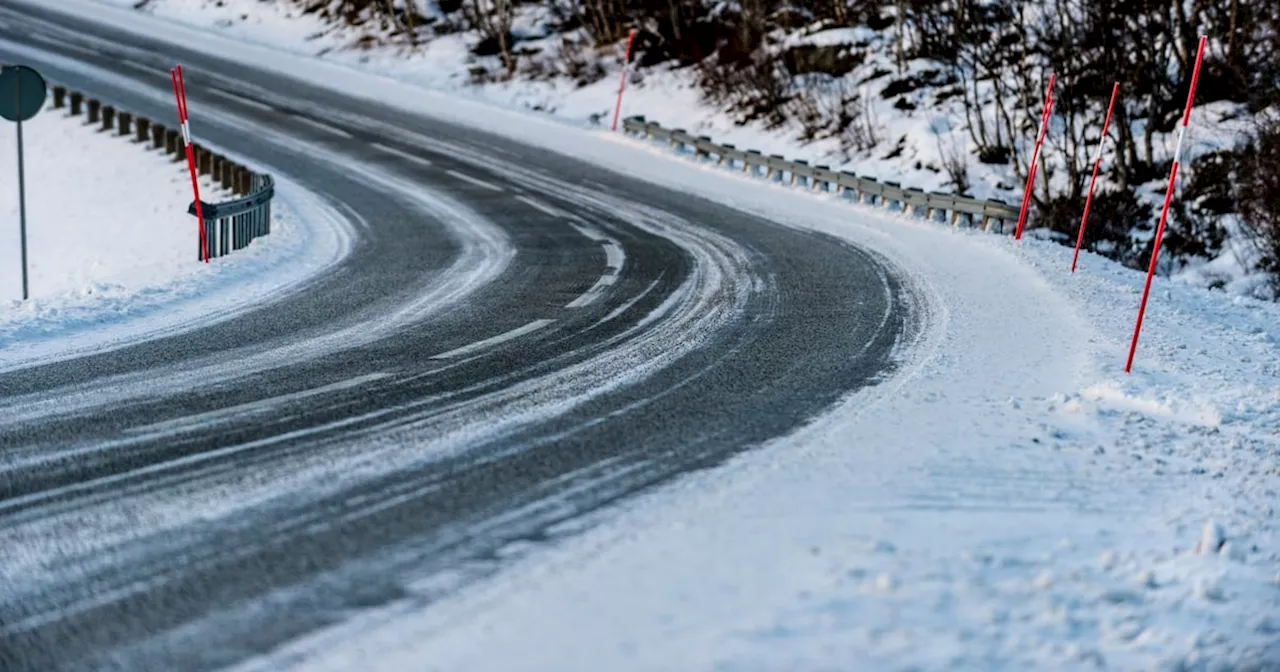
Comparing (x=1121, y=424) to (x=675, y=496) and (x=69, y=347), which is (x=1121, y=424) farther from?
(x=69, y=347)

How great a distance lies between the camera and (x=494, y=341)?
880 cm

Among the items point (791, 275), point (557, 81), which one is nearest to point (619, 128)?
point (557, 81)

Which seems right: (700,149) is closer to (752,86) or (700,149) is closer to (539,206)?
(752,86)

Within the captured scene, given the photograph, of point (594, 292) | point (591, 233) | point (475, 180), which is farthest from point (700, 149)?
point (594, 292)

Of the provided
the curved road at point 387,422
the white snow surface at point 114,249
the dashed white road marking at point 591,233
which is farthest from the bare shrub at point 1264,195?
the white snow surface at point 114,249

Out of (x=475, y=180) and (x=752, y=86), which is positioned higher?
(x=752, y=86)

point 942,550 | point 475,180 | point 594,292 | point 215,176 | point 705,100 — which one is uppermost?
point 705,100

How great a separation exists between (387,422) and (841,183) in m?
14.6

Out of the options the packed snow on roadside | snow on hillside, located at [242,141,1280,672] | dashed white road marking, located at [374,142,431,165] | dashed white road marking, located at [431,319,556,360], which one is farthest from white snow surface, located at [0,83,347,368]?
the packed snow on roadside

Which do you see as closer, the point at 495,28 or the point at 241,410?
the point at 241,410

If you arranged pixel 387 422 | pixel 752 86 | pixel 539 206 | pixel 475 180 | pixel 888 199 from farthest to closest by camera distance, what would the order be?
pixel 752 86 → pixel 475 180 → pixel 888 199 → pixel 539 206 → pixel 387 422

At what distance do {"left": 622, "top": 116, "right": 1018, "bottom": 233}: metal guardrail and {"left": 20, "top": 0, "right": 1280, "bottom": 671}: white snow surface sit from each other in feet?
28.3

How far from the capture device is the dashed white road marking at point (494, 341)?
27.2 ft

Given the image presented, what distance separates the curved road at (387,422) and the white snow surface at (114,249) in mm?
593
